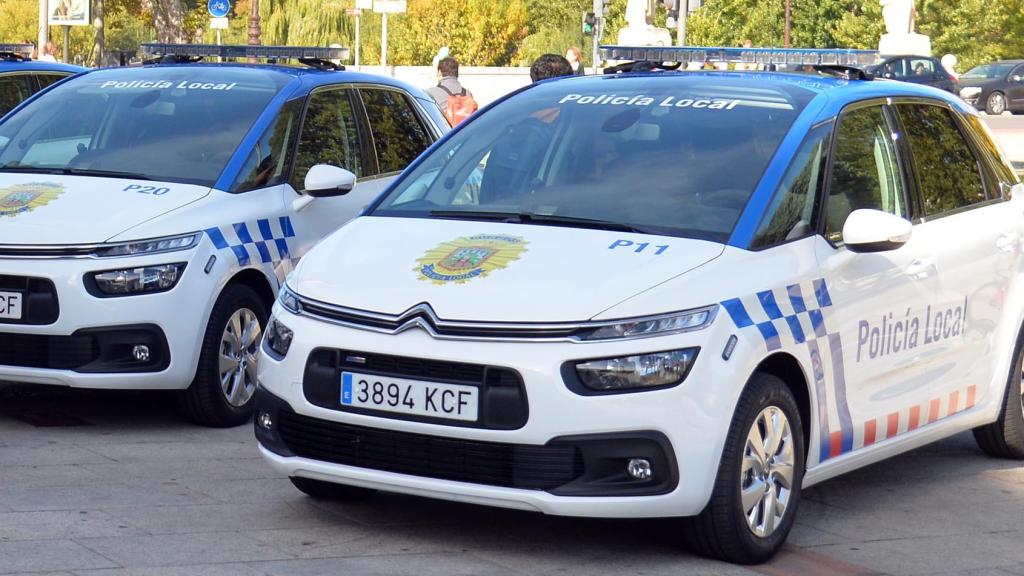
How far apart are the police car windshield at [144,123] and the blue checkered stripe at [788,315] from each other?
3.13m

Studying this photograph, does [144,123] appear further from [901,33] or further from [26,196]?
[901,33]

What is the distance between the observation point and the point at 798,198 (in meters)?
5.69

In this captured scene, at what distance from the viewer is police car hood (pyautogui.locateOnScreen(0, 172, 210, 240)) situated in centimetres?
701

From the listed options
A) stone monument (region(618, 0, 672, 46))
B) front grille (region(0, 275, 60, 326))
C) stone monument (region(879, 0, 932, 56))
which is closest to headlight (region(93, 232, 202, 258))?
front grille (region(0, 275, 60, 326))

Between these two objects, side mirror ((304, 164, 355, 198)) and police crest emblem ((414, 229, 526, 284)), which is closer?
police crest emblem ((414, 229, 526, 284))

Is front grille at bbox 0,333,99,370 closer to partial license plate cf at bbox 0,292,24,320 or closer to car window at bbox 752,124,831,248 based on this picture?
partial license plate cf at bbox 0,292,24,320

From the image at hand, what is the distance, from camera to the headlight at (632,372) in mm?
4910

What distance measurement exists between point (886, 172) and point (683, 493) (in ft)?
6.10

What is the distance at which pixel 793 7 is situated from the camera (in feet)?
240

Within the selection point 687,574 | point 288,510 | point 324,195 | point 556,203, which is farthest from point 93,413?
point 687,574

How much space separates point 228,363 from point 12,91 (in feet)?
13.3

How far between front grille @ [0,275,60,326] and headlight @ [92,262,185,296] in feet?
0.62

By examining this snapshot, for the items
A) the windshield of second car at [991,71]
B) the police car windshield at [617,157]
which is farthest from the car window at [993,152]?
the windshield of second car at [991,71]

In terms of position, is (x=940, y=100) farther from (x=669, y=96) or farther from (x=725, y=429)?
(x=725, y=429)
